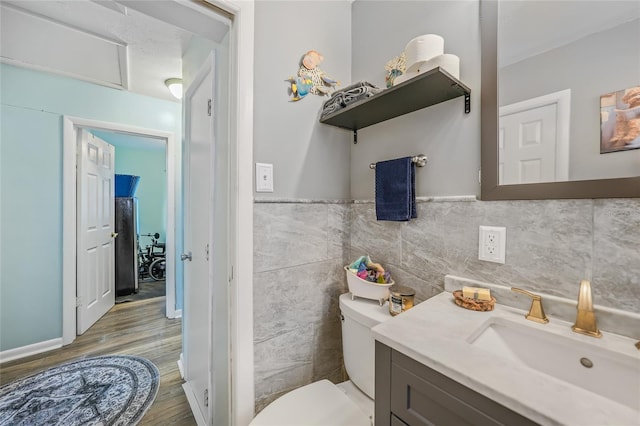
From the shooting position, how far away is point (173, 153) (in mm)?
2822

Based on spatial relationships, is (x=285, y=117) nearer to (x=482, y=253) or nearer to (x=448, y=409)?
(x=482, y=253)

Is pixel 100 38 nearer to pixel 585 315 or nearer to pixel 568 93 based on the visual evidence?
pixel 568 93

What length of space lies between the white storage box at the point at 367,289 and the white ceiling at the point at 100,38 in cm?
124

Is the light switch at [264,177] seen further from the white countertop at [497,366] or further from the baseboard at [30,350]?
the baseboard at [30,350]

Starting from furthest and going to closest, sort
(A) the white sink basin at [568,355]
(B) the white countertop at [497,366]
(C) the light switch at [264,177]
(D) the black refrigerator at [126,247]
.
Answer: (D) the black refrigerator at [126,247] < (C) the light switch at [264,177] < (A) the white sink basin at [568,355] < (B) the white countertop at [497,366]

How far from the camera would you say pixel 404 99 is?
3.52ft

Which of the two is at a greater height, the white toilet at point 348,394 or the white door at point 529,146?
the white door at point 529,146

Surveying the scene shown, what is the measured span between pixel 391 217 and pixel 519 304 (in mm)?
546

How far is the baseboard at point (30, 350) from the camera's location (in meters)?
2.02

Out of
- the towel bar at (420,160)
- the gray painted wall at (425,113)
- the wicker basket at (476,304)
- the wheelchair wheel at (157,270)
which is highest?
the gray painted wall at (425,113)

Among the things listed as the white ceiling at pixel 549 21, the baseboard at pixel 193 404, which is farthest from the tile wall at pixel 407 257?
the baseboard at pixel 193 404

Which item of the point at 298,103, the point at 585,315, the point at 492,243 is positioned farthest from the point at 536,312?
the point at 298,103

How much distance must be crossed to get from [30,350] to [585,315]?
139 inches

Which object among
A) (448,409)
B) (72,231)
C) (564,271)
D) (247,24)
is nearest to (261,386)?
(448,409)
